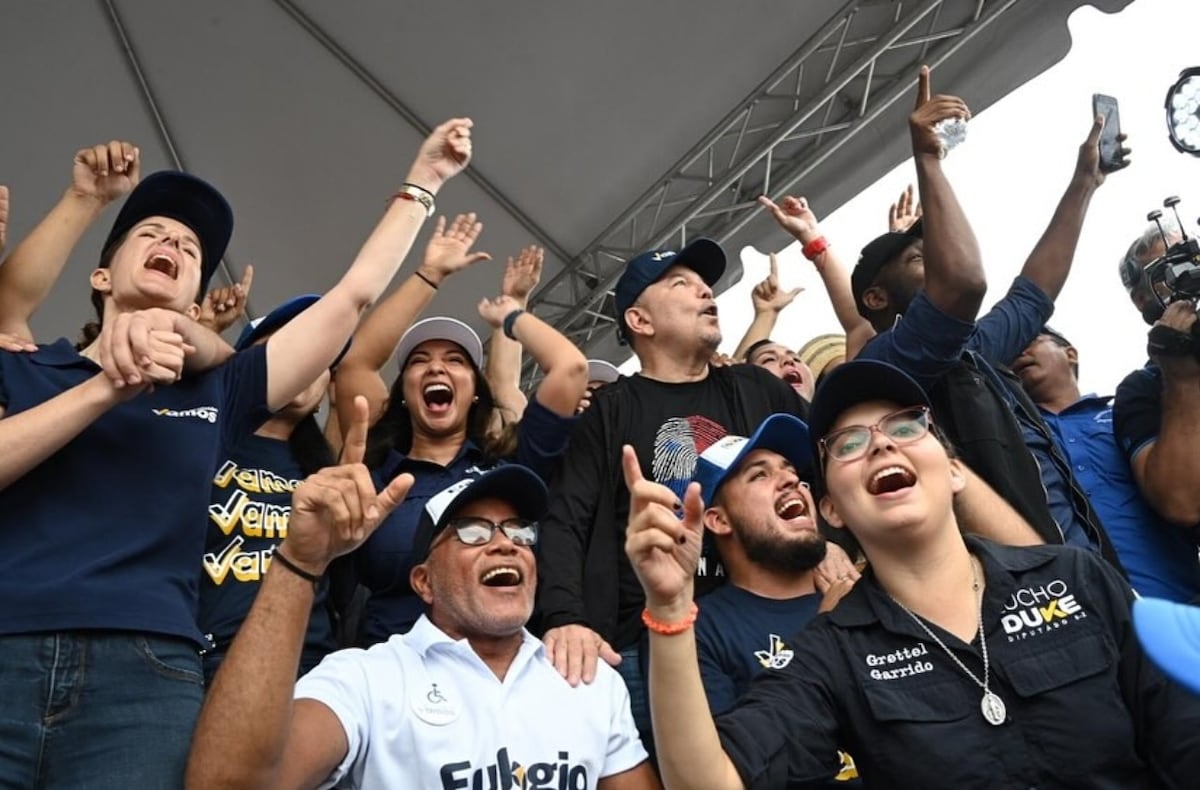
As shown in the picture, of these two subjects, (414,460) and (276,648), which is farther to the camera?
(414,460)

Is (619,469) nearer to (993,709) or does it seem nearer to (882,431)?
(882,431)

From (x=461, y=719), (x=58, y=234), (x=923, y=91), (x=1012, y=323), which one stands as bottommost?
(x=461, y=719)

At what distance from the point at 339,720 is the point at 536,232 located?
4.64m

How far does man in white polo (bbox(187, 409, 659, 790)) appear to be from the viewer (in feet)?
6.33

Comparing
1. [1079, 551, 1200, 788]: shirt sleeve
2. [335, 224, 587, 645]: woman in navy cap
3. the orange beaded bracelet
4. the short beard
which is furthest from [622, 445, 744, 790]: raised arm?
[335, 224, 587, 645]: woman in navy cap

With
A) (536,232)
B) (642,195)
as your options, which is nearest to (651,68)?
(642,195)

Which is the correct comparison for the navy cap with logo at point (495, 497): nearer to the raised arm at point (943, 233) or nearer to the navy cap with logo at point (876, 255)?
the raised arm at point (943, 233)

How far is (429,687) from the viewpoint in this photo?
2.31 m

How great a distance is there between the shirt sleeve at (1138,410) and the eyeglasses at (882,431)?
121cm

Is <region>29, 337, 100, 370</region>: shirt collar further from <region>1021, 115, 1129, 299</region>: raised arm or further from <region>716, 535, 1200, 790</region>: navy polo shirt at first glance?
<region>1021, 115, 1129, 299</region>: raised arm

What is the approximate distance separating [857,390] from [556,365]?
3.69 ft

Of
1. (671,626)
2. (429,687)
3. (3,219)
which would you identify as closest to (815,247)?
(429,687)

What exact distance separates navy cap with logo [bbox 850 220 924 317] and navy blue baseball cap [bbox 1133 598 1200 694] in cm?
224

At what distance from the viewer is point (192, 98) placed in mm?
6430
